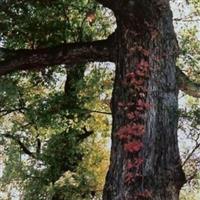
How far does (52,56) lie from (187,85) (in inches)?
90.4

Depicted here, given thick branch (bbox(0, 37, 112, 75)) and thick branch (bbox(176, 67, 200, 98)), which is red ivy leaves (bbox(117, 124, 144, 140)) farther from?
thick branch (bbox(176, 67, 200, 98))

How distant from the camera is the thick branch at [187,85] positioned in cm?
932

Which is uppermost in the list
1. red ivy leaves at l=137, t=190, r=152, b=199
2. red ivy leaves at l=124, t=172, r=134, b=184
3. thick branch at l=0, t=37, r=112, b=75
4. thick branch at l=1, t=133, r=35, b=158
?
thick branch at l=1, t=133, r=35, b=158

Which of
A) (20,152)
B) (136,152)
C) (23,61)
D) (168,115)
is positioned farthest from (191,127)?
(20,152)

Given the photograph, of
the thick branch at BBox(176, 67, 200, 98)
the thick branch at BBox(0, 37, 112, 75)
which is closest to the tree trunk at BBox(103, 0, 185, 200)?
the thick branch at BBox(0, 37, 112, 75)

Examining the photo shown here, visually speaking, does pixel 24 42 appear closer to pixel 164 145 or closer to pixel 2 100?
pixel 2 100

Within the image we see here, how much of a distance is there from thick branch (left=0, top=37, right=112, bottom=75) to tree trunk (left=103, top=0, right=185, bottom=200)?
563mm

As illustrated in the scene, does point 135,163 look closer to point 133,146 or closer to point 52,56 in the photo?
point 133,146

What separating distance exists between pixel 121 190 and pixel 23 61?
9.07ft

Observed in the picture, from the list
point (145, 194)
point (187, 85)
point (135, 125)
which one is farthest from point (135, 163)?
point (187, 85)

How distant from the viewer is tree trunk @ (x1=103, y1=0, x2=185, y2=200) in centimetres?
705

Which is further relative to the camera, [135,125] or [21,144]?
[21,144]

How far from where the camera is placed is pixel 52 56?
344 inches

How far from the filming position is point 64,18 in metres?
10.4
